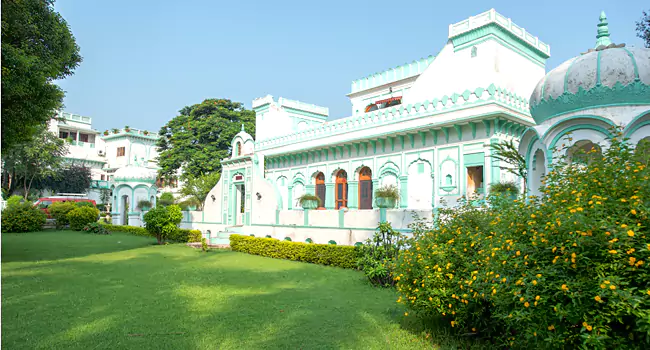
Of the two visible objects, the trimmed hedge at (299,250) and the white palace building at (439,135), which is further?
the trimmed hedge at (299,250)

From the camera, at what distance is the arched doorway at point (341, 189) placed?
750 inches

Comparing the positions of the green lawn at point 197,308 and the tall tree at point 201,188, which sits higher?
the tall tree at point 201,188

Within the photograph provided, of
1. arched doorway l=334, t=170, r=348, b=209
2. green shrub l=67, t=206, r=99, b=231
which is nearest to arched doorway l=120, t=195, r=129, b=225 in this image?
green shrub l=67, t=206, r=99, b=231

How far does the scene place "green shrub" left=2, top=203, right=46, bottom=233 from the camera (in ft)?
70.5

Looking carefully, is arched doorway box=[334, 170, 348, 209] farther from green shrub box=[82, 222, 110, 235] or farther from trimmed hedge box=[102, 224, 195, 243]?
green shrub box=[82, 222, 110, 235]

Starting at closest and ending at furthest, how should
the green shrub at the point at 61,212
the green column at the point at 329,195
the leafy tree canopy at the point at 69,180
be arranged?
the green column at the point at 329,195 < the green shrub at the point at 61,212 < the leafy tree canopy at the point at 69,180

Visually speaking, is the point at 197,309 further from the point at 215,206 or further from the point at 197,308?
the point at 215,206

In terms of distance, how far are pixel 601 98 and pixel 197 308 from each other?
7.82 m

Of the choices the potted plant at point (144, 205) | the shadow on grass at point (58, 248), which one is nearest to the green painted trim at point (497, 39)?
the shadow on grass at point (58, 248)

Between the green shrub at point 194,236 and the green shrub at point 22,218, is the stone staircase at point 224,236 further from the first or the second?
the green shrub at point 22,218

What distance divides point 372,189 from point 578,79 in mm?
10241

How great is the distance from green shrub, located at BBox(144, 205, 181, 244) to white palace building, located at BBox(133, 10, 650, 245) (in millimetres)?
1806

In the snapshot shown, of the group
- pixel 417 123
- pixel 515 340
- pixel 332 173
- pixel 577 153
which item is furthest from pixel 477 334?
pixel 332 173

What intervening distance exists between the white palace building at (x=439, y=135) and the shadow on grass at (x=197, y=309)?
4.04 m
